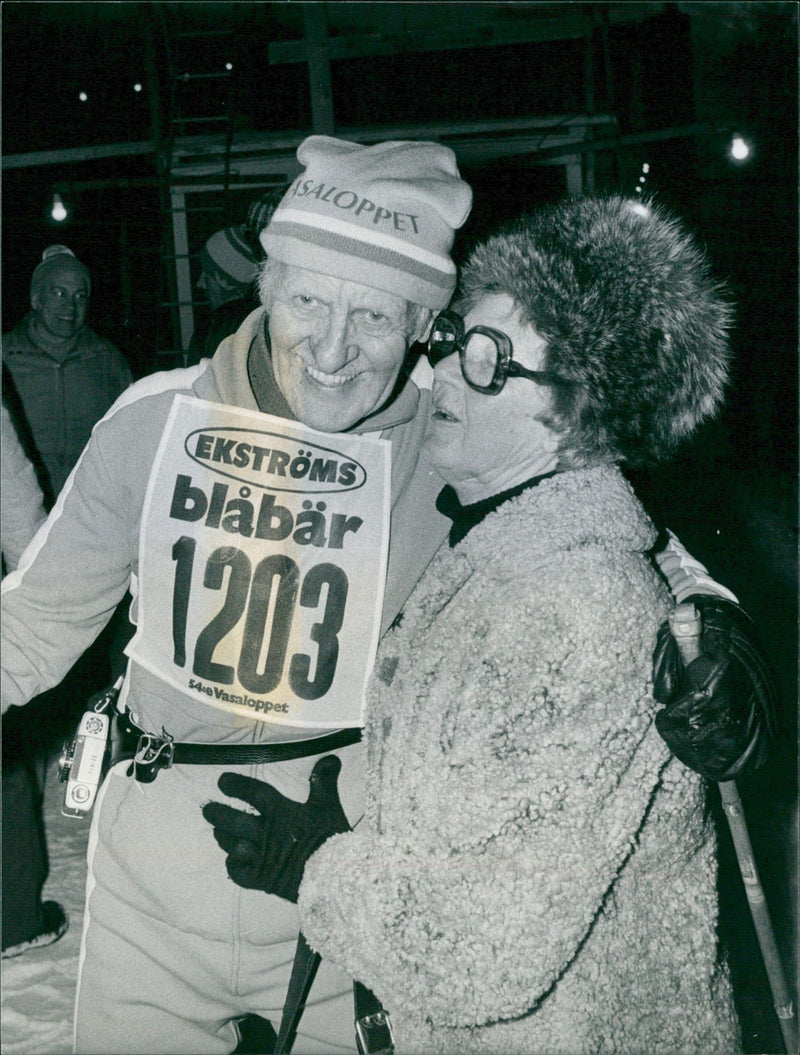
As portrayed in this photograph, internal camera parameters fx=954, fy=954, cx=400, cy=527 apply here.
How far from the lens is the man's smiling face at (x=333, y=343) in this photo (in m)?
1.69

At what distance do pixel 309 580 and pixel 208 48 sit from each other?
9648 mm

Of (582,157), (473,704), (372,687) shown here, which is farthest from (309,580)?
(582,157)

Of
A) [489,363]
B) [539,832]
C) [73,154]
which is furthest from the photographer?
[73,154]

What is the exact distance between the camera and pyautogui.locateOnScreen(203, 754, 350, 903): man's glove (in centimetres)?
151

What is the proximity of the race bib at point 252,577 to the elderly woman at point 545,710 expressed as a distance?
11 cm

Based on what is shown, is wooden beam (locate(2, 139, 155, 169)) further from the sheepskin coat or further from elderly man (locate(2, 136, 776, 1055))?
the sheepskin coat

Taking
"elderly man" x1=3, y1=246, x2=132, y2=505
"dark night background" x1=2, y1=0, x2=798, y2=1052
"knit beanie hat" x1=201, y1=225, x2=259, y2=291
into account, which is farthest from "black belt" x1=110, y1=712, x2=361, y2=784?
"dark night background" x1=2, y1=0, x2=798, y2=1052

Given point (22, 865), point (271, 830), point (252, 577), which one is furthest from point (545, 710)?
point (22, 865)

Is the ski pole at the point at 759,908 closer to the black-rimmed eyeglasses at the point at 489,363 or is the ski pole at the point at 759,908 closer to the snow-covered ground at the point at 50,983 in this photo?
the black-rimmed eyeglasses at the point at 489,363

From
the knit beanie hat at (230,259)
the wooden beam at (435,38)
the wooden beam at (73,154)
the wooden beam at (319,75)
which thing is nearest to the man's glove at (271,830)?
the knit beanie hat at (230,259)

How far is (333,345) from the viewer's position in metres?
1.66

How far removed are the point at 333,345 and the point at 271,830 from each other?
822 millimetres

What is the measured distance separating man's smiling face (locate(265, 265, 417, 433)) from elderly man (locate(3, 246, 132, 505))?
3.23 meters

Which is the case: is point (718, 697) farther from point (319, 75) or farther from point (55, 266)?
point (319, 75)
